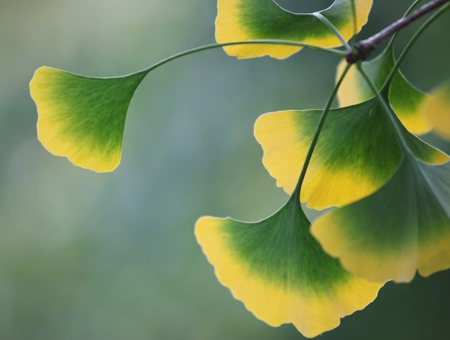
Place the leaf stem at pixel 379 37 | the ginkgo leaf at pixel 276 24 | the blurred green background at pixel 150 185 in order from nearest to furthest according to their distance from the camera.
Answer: the leaf stem at pixel 379 37, the ginkgo leaf at pixel 276 24, the blurred green background at pixel 150 185

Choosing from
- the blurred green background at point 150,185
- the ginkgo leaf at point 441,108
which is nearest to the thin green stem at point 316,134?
the ginkgo leaf at point 441,108

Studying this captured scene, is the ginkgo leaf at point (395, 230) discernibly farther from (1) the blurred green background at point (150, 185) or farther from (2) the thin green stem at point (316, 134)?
(1) the blurred green background at point (150, 185)

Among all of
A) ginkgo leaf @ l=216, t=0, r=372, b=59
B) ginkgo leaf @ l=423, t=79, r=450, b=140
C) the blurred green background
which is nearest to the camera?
ginkgo leaf @ l=423, t=79, r=450, b=140

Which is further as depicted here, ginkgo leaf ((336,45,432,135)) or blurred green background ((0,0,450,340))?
blurred green background ((0,0,450,340))

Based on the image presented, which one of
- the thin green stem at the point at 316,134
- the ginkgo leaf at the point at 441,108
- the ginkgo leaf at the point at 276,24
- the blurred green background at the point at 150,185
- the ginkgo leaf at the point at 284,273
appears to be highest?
the ginkgo leaf at the point at 441,108

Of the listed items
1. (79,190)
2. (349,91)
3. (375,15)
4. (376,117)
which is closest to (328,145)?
(376,117)

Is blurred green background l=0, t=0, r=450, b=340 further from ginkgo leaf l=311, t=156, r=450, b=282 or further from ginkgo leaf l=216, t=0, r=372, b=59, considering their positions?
ginkgo leaf l=311, t=156, r=450, b=282

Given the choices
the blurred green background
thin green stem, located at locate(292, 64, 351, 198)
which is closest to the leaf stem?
thin green stem, located at locate(292, 64, 351, 198)
